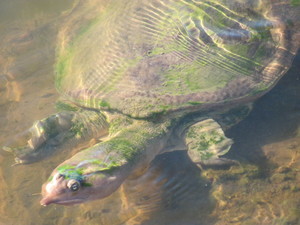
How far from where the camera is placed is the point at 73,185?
8.09 feet

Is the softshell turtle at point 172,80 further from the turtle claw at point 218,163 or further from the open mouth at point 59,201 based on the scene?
the open mouth at point 59,201

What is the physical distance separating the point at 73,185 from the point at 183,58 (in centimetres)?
156

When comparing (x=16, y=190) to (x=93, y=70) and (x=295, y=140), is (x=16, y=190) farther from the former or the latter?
(x=295, y=140)

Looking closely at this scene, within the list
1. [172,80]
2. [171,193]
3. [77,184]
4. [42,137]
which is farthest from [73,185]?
[172,80]

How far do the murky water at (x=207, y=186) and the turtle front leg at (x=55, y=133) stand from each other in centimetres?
15

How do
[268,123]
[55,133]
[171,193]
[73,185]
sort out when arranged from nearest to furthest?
1. [73,185]
2. [171,193]
3. [268,123]
4. [55,133]

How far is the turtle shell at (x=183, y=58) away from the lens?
10.1 feet

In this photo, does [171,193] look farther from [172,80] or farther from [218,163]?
[172,80]

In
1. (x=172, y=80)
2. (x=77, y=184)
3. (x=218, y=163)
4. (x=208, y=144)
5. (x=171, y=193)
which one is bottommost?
(x=171, y=193)

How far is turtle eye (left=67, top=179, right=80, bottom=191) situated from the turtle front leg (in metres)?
1.12

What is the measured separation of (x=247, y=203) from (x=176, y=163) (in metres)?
0.77

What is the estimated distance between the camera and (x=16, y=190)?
11.0 ft

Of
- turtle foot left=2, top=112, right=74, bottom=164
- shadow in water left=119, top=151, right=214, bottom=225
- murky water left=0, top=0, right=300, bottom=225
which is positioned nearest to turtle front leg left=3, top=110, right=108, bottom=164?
turtle foot left=2, top=112, right=74, bottom=164

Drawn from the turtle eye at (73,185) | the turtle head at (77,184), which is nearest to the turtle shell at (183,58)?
the turtle head at (77,184)
